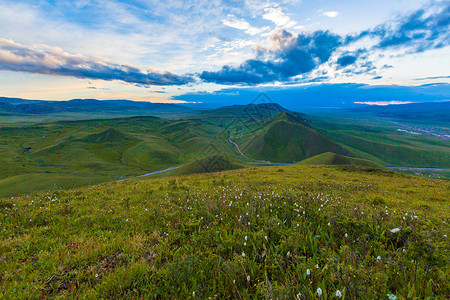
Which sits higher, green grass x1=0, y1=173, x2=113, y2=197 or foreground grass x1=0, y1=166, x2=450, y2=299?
foreground grass x1=0, y1=166, x2=450, y2=299

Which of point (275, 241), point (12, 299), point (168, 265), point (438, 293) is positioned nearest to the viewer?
point (438, 293)

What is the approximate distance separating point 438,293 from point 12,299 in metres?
7.57

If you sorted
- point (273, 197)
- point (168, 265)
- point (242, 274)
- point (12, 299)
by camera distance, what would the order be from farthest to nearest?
1. point (273, 197)
2. point (168, 265)
3. point (242, 274)
4. point (12, 299)

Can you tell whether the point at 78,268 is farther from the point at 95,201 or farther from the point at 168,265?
the point at 95,201

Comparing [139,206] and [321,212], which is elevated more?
[321,212]

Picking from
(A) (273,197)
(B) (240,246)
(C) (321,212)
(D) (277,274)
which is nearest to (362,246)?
(C) (321,212)

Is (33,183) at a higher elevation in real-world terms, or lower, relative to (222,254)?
lower

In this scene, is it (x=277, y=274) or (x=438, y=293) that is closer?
(x=438, y=293)

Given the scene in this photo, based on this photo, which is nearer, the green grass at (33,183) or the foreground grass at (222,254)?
the foreground grass at (222,254)

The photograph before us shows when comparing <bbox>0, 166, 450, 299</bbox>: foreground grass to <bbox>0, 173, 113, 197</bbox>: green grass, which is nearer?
<bbox>0, 166, 450, 299</bbox>: foreground grass

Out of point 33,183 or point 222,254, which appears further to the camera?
point 33,183

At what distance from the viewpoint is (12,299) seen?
333 cm

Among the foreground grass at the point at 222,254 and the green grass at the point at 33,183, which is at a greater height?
the foreground grass at the point at 222,254

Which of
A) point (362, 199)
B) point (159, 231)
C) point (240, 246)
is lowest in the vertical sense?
point (362, 199)
